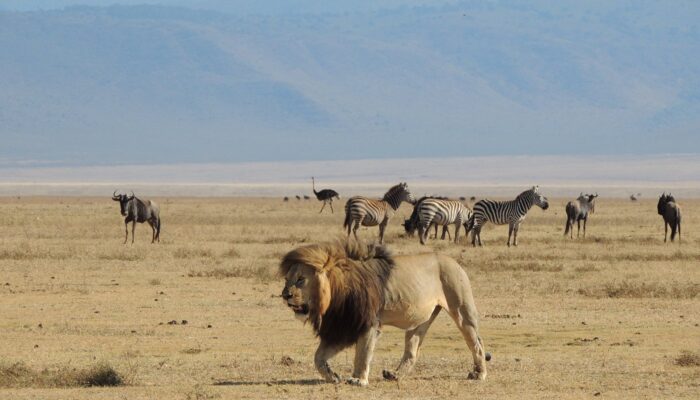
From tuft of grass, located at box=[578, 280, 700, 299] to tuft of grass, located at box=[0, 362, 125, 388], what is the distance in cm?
885

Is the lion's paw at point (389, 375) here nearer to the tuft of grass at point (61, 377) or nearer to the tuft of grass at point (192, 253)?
the tuft of grass at point (61, 377)

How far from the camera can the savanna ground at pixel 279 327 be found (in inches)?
445

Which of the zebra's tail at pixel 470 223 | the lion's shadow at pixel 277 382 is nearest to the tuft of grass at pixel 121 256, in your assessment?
the zebra's tail at pixel 470 223

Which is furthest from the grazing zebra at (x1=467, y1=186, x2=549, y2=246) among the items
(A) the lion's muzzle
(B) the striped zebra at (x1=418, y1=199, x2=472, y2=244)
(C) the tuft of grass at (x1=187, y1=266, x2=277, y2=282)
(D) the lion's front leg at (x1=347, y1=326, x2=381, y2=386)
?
(A) the lion's muzzle

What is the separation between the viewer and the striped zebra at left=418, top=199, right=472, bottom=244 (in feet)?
103

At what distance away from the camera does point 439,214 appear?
3180 cm

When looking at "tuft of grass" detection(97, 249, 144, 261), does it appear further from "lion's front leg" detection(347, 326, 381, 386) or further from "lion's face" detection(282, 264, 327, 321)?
"lion's face" detection(282, 264, 327, 321)

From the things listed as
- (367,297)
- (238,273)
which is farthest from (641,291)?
(367,297)

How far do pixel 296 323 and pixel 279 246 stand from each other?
46.0ft

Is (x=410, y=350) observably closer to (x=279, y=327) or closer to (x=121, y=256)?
(x=279, y=327)

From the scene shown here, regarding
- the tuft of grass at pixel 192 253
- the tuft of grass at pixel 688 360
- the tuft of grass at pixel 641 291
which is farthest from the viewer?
the tuft of grass at pixel 192 253

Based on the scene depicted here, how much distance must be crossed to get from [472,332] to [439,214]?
67.1 feet

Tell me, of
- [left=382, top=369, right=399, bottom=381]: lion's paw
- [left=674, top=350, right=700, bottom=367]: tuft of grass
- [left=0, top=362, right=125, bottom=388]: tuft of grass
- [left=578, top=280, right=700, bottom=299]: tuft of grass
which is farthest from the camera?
[left=578, top=280, right=700, bottom=299]: tuft of grass

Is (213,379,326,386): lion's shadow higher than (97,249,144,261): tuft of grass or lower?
lower
